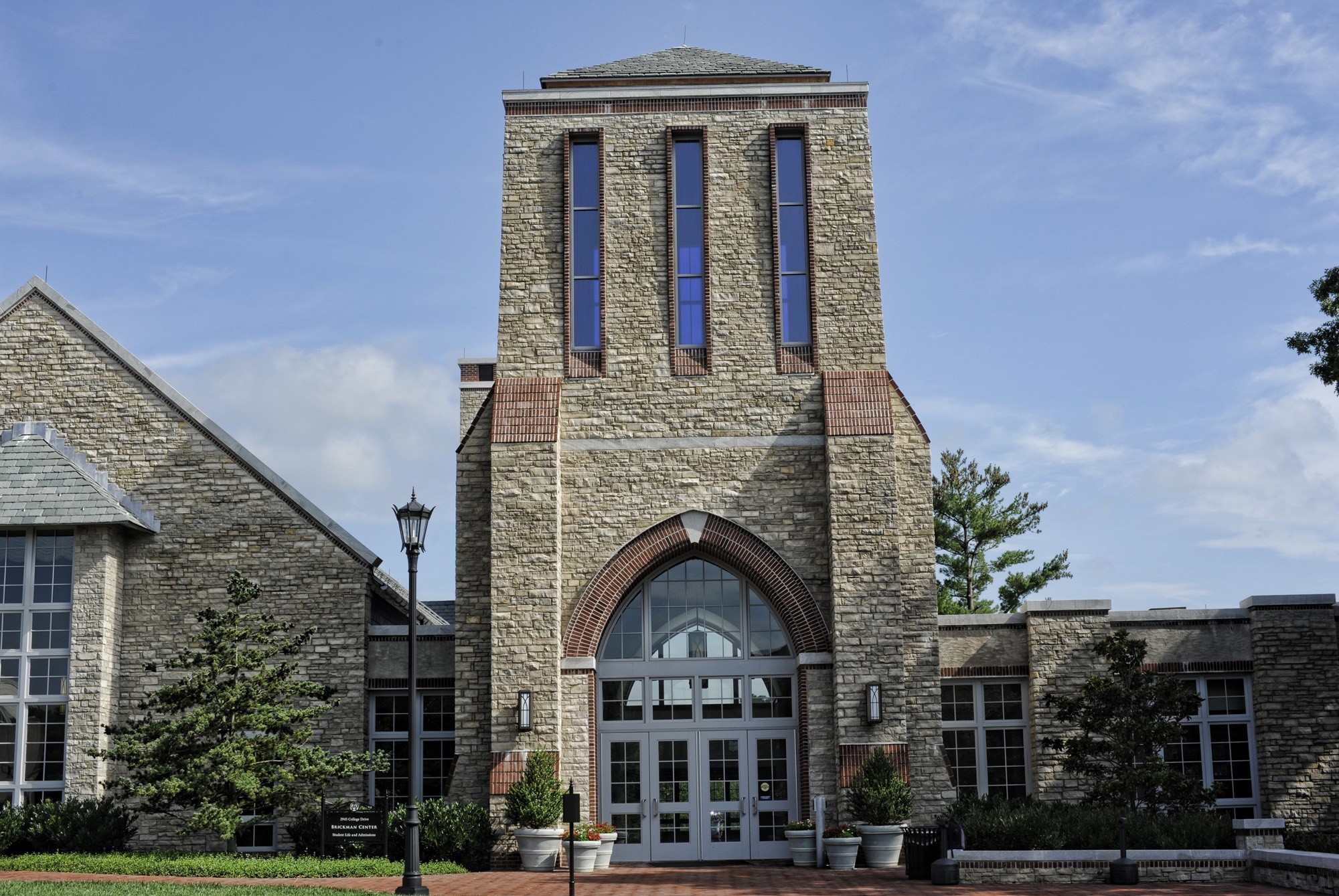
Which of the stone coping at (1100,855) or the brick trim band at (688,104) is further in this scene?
the brick trim band at (688,104)

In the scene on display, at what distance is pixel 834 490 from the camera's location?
A: 72.0ft

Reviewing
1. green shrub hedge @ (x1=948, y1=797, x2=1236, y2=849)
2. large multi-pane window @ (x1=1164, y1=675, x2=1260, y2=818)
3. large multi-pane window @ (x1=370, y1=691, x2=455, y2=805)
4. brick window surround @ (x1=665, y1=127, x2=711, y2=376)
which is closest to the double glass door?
large multi-pane window @ (x1=370, y1=691, x2=455, y2=805)

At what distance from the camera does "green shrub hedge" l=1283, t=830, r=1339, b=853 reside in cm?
2031

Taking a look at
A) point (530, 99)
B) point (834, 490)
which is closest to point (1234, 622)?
point (834, 490)

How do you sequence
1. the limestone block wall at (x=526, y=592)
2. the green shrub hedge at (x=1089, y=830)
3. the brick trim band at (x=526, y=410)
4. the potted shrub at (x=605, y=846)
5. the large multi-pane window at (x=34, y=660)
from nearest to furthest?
the green shrub hedge at (x=1089, y=830) → the potted shrub at (x=605, y=846) → the limestone block wall at (x=526, y=592) → the large multi-pane window at (x=34, y=660) → the brick trim band at (x=526, y=410)

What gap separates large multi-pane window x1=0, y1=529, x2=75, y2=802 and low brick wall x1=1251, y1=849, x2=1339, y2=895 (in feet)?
57.8

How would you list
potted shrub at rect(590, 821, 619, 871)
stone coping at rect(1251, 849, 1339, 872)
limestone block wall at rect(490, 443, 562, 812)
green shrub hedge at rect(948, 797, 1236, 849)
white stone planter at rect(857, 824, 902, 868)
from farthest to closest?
limestone block wall at rect(490, 443, 562, 812)
potted shrub at rect(590, 821, 619, 871)
white stone planter at rect(857, 824, 902, 868)
green shrub hedge at rect(948, 797, 1236, 849)
stone coping at rect(1251, 849, 1339, 872)

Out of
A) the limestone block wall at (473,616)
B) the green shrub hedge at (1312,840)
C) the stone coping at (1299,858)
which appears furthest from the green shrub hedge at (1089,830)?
the limestone block wall at (473,616)

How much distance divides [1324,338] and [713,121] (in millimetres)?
10813

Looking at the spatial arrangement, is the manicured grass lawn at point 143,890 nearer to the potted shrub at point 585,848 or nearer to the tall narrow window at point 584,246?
the potted shrub at point 585,848

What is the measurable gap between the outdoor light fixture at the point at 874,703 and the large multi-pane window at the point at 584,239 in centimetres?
709

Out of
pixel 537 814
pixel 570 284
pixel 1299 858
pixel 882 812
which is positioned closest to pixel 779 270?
pixel 570 284

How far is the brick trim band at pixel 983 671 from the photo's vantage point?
23359 mm

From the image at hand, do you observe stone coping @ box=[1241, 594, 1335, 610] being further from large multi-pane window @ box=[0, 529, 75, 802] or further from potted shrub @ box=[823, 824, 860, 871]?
large multi-pane window @ box=[0, 529, 75, 802]
